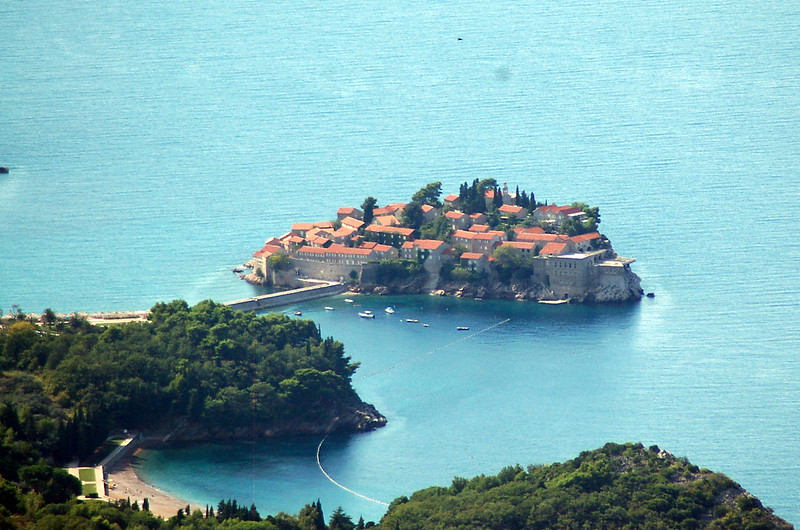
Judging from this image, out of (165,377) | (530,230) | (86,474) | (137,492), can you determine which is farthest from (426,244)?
(86,474)

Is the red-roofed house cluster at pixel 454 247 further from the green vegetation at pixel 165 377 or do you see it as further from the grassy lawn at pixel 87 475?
the grassy lawn at pixel 87 475

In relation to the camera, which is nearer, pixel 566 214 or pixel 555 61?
pixel 566 214

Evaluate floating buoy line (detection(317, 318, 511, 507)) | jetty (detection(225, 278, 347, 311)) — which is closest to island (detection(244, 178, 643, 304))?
jetty (detection(225, 278, 347, 311))

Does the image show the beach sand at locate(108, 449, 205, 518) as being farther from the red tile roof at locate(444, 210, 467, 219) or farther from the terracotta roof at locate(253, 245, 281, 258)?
the red tile roof at locate(444, 210, 467, 219)

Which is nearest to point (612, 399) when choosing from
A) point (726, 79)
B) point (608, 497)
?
point (608, 497)

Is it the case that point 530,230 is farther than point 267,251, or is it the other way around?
point 267,251

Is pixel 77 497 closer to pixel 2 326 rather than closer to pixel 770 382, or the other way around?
pixel 2 326

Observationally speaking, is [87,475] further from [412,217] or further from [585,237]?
[412,217]
